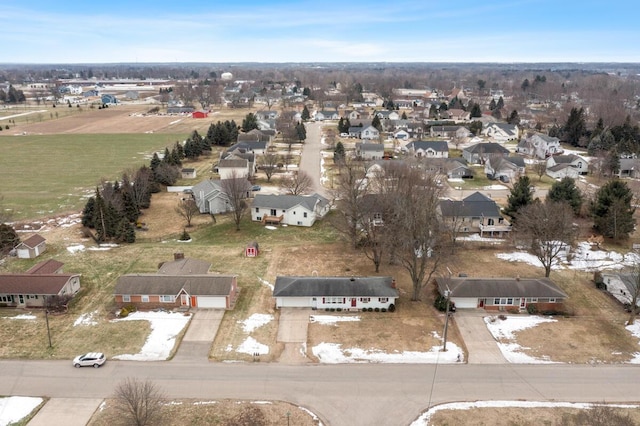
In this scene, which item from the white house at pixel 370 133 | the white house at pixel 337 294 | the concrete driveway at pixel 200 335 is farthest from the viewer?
the white house at pixel 370 133

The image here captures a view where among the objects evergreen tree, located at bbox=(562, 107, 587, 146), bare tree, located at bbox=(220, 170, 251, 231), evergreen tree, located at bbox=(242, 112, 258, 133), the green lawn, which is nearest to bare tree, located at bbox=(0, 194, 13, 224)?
the green lawn

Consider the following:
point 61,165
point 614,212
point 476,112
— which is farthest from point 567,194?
point 476,112

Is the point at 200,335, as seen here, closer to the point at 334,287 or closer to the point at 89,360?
the point at 89,360

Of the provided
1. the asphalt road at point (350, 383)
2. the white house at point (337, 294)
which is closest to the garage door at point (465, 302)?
the white house at point (337, 294)

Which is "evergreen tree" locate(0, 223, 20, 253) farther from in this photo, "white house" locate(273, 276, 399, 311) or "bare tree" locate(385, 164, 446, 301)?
"bare tree" locate(385, 164, 446, 301)

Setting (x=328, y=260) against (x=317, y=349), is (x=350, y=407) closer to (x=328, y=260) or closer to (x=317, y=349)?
(x=317, y=349)

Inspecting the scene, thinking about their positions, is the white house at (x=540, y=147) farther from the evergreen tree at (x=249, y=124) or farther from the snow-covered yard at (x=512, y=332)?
the snow-covered yard at (x=512, y=332)
